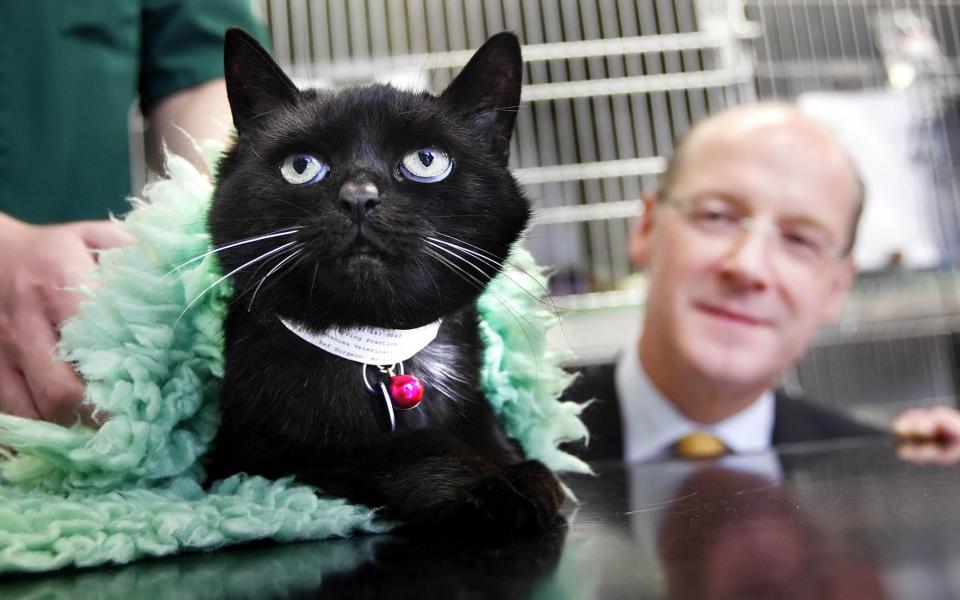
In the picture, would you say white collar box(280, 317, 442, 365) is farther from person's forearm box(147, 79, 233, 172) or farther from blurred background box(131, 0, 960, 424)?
blurred background box(131, 0, 960, 424)

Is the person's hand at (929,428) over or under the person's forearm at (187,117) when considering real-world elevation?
under

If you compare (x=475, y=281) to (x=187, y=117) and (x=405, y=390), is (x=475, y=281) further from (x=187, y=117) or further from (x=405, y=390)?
(x=187, y=117)

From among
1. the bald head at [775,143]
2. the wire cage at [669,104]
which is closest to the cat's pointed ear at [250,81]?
the bald head at [775,143]

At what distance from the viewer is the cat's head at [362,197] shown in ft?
1.33

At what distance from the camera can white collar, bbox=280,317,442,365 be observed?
1.43 feet

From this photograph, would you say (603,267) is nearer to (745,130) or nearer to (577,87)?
(577,87)

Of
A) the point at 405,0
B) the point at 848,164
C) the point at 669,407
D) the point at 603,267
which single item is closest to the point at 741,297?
the point at 669,407

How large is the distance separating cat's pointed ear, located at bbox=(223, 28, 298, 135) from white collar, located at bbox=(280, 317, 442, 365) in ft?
0.44

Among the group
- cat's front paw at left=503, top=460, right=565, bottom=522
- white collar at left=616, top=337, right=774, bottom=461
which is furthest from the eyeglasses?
cat's front paw at left=503, top=460, right=565, bottom=522

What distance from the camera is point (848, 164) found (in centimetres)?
120

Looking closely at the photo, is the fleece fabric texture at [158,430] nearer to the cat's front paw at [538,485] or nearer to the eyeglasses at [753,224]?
the cat's front paw at [538,485]

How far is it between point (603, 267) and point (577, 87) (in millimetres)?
415

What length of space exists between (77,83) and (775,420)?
116cm

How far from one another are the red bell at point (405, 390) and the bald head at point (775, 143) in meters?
0.86
